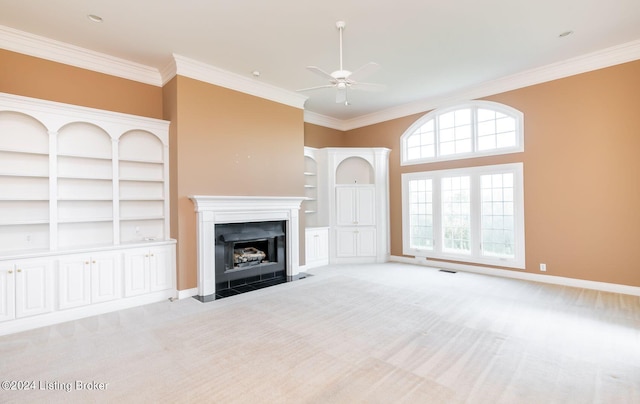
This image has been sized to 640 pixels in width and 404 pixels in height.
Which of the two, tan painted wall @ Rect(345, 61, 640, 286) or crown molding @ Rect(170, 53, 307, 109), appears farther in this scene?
crown molding @ Rect(170, 53, 307, 109)

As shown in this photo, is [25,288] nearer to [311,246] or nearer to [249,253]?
[249,253]

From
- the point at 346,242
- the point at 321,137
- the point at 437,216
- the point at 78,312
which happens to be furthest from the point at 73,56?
the point at 437,216

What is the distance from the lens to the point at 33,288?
344 centimetres

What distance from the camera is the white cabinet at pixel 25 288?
3283 millimetres

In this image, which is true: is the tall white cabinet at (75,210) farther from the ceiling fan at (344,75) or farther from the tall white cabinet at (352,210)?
the tall white cabinet at (352,210)

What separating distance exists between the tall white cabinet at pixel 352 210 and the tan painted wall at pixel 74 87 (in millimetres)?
3373

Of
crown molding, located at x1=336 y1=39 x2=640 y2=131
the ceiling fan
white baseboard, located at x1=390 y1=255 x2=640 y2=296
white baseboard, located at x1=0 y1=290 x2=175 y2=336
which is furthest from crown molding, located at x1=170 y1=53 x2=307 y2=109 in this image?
white baseboard, located at x1=390 y1=255 x2=640 y2=296

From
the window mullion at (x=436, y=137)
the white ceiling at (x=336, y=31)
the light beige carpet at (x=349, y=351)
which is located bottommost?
the light beige carpet at (x=349, y=351)

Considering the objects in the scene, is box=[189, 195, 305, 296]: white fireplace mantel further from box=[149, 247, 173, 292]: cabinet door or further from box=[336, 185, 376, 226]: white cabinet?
box=[336, 185, 376, 226]: white cabinet

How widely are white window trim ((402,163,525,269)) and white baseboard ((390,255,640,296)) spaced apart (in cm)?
12

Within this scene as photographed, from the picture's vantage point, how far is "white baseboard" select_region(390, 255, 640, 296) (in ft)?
14.3

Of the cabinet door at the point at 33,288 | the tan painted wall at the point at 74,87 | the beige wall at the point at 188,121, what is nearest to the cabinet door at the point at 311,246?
the beige wall at the point at 188,121

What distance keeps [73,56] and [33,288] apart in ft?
10.2

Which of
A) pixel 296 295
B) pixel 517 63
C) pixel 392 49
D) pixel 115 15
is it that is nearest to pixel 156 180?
pixel 115 15
